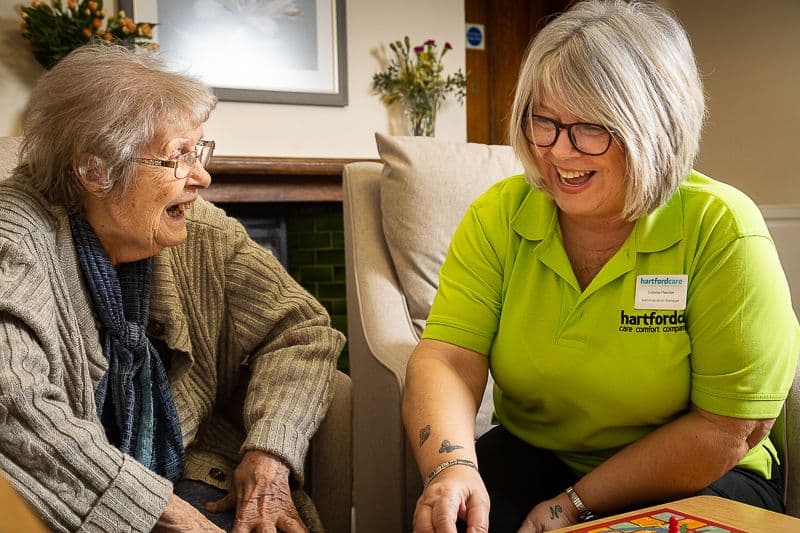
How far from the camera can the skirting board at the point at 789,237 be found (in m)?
3.59

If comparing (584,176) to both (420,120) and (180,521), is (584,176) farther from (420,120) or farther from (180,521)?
(420,120)

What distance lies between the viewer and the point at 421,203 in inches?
73.4

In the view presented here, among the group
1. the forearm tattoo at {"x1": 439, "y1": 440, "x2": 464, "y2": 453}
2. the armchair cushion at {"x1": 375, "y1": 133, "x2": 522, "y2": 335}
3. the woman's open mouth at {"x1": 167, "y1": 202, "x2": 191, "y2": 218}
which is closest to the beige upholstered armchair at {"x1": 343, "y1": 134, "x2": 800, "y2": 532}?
the armchair cushion at {"x1": 375, "y1": 133, "x2": 522, "y2": 335}

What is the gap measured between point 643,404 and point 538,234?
31 centimetres

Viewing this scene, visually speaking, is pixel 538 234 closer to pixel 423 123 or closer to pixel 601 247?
pixel 601 247

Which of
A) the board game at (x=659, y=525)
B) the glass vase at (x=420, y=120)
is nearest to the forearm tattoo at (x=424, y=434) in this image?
the board game at (x=659, y=525)

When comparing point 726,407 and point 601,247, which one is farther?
point 601,247

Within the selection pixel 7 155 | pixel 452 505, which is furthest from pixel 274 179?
pixel 452 505

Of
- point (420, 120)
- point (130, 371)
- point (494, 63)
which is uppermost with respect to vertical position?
point (494, 63)

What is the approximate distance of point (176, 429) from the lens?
4.49 ft

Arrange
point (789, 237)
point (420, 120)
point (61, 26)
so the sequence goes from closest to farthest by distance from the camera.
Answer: point (61, 26) → point (789, 237) → point (420, 120)

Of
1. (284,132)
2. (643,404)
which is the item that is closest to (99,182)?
(643,404)

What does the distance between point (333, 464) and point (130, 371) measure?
0.39m

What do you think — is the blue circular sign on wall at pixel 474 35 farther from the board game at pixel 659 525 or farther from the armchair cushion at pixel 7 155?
the board game at pixel 659 525
